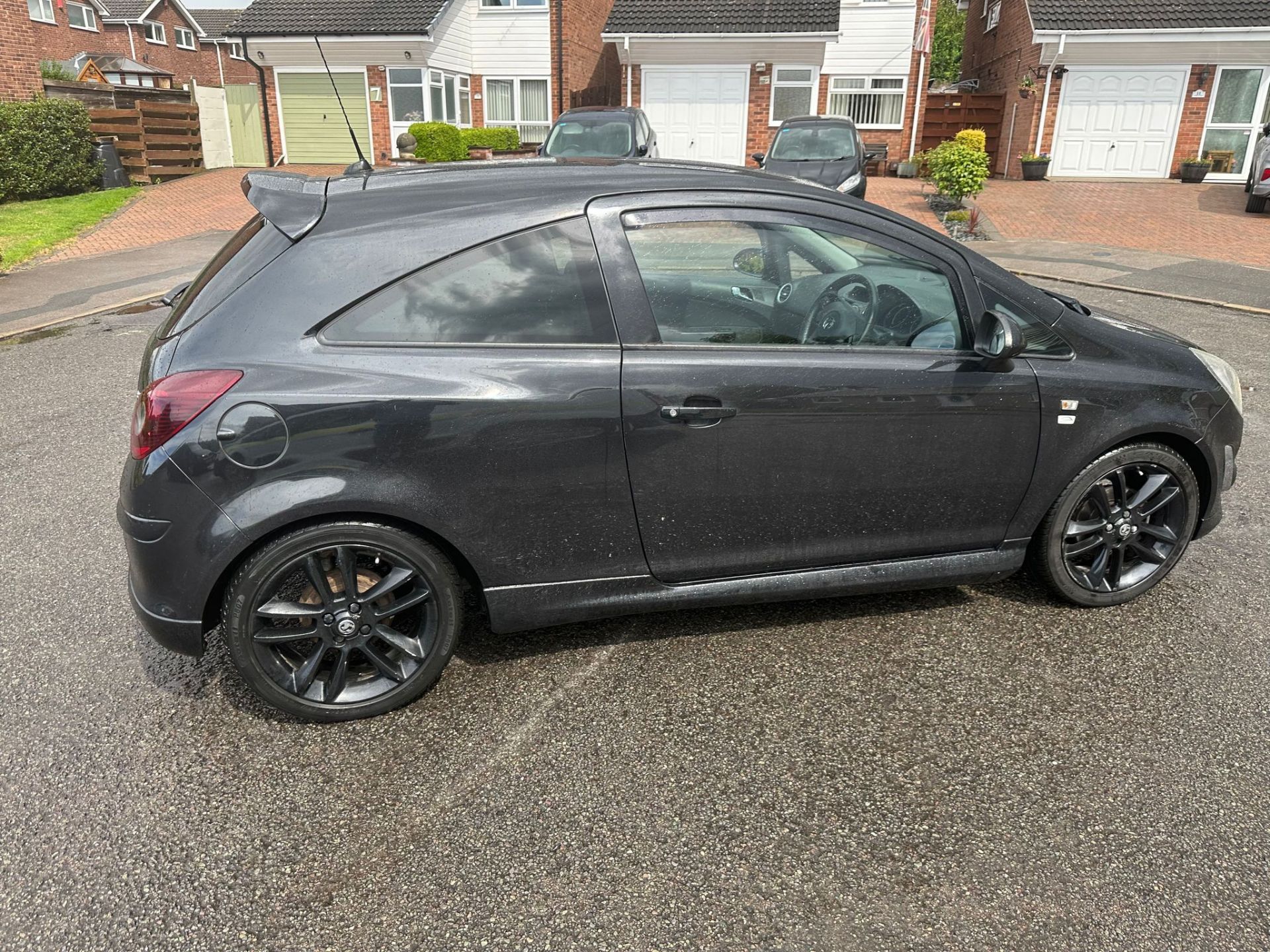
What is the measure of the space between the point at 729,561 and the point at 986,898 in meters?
1.34

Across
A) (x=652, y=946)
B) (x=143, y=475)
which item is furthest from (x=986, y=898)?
(x=143, y=475)

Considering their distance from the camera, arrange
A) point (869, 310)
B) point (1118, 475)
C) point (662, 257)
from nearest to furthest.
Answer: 1. point (662, 257)
2. point (869, 310)
3. point (1118, 475)

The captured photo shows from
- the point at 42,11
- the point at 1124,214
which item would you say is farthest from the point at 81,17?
the point at 1124,214

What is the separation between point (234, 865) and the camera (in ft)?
8.54

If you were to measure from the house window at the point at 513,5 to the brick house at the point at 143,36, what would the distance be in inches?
291

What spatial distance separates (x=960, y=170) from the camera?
54.1 ft

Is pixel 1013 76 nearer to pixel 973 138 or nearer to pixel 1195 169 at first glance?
pixel 1195 169

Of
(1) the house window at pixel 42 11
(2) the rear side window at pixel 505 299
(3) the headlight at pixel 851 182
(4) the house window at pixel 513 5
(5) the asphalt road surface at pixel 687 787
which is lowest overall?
(5) the asphalt road surface at pixel 687 787

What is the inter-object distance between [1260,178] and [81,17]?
46.7 metres

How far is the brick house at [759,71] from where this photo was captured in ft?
83.9

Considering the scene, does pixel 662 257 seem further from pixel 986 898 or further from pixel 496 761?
pixel 986 898

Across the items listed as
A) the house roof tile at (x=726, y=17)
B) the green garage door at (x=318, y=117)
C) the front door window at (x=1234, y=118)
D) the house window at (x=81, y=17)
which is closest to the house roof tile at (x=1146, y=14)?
the front door window at (x=1234, y=118)

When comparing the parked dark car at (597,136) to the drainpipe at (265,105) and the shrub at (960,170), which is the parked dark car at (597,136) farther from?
the drainpipe at (265,105)

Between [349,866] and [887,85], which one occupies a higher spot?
[887,85]
